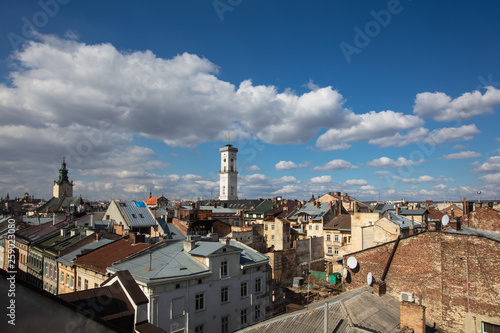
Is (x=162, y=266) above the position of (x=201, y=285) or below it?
above

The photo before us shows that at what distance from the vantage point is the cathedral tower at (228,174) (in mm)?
156625

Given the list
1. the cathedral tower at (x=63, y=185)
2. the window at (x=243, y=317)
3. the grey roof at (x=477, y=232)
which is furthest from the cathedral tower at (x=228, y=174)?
the grey roof at (x=477, y=232)

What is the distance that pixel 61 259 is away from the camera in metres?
31.3

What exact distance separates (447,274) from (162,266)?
63.4ft

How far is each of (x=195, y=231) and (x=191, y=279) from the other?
31931mm

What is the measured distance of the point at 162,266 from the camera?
2269 centimetres

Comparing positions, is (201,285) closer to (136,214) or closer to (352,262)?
(352,262)

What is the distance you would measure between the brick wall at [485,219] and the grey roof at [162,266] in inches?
892

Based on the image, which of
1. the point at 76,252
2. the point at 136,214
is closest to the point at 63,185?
the point at 136,214

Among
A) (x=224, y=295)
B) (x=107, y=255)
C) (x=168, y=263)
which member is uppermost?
(x=168, y=263)

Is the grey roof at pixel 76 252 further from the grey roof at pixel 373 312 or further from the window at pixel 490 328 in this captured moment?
the window at pixel 490 328

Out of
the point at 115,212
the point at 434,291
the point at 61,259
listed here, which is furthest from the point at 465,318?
the point at 115,212

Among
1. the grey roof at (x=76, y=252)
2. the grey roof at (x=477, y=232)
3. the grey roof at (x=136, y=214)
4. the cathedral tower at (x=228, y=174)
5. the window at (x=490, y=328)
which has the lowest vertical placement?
the window at (x=490, y=328)

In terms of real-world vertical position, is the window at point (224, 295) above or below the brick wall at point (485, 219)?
below
